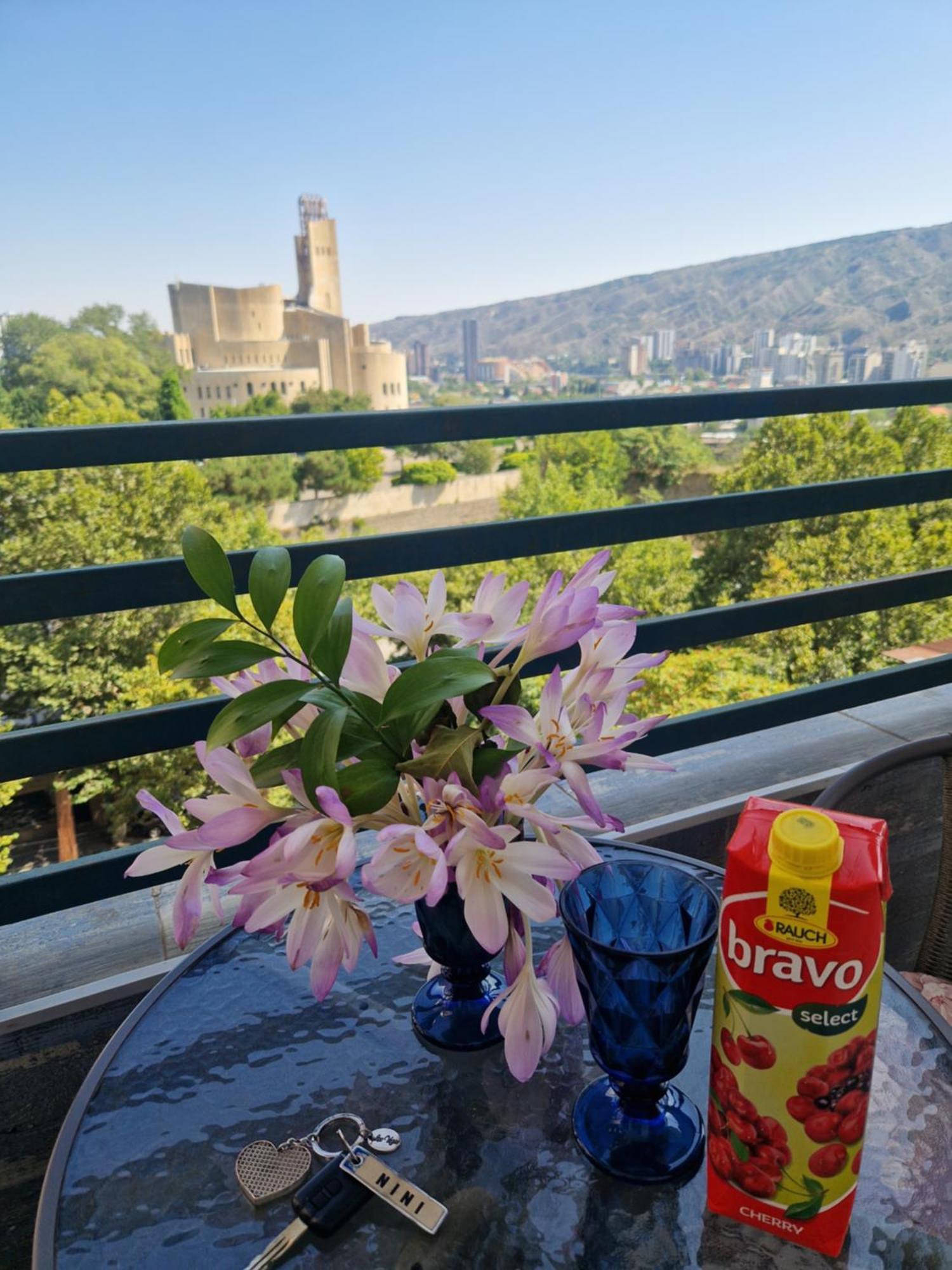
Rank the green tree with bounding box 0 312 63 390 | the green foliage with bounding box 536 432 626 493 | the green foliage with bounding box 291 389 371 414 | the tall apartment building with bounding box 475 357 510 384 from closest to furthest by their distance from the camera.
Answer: the green tree with bounding box 0 312 63 390
the green foliage with bounding box 536 432 626 493
the green foliage with bounding box 291 389 371 414
the tall apartment building with bounding box 475 357 510 384

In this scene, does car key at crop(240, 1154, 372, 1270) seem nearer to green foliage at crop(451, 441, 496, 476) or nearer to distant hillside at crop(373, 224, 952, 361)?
distant hillside at crop(373, 224, 952, 361)

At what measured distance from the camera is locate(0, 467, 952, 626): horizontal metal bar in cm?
112

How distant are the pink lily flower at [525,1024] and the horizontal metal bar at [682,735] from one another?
0.44m

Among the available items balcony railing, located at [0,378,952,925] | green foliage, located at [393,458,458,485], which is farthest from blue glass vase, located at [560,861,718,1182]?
green foliage, located at [393,458,458,485]

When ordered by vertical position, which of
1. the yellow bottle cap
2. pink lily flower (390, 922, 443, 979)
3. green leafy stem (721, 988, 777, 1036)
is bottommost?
pink lily flower (390, 922, 443, 979)

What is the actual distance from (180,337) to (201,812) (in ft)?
157

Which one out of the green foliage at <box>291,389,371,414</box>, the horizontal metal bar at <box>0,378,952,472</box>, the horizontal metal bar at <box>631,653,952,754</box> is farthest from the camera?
the green foliage at <box>291,389,371,414</box>

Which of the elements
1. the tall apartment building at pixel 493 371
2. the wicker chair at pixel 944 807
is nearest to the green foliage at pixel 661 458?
the tall apartment building at pixel 493 371

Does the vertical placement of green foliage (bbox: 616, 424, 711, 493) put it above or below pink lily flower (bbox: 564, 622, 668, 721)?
below

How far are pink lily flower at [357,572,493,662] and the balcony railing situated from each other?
1.69 feet

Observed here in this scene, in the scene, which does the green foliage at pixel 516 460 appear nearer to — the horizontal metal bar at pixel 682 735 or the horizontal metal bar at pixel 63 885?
the horizontal metal bar at pixel 682 735

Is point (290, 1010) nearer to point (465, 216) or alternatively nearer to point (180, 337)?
point (180, 337)

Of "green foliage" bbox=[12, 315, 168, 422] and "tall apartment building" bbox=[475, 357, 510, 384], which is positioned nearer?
"green foliage" bbox=[12, 315, 168, 422]

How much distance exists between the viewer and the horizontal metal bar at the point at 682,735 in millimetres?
1163
